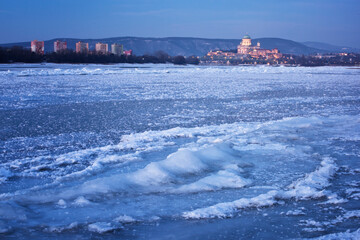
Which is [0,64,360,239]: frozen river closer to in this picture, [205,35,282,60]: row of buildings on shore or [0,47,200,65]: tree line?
[0,47,200,65]: tree line

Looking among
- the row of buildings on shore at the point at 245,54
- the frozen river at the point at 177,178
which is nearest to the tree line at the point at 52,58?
the frozen river at the point at 177,178

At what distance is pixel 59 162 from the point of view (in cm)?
411

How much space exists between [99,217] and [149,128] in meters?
3.66

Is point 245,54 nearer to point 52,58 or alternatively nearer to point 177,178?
point 52,58

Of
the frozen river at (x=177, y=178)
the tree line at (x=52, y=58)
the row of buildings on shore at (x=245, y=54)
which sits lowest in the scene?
the frozen river at (x=177, y=178)

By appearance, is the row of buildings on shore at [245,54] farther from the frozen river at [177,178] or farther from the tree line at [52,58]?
the frozen river at [177,178]

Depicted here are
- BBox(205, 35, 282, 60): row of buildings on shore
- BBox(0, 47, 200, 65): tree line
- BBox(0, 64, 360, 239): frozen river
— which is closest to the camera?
BBox(0, 64, 360, 239): frozen river

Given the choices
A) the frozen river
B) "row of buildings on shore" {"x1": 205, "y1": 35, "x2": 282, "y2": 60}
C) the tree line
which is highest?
"row of buildings on shore" {"x1": 205, "y1": 35, "x2": 282, "y2": 60}

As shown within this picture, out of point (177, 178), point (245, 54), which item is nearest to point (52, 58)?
point (177, 178)

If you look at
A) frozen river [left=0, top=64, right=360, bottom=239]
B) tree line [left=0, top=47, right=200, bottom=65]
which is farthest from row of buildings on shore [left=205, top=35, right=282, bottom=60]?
frozen river [left=0, top=64, right=360, bottom=239]

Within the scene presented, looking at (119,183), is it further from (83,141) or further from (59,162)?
(83,141)

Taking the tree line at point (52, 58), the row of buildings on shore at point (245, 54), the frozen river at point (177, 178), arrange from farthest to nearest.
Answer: the row of buildings on shore at point (245, 54) → the tree line at point (52, 58) → the frozen river at point (177, 178)

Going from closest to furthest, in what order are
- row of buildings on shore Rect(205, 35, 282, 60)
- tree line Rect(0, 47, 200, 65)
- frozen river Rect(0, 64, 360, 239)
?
frozen river Rect(0, 64, 360, 239)
tree line Rect(0, 47, 200, 65)
row of buildings on shore Rect(205, 35, 282, 60)

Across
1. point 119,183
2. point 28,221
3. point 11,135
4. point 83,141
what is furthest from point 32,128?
point 28,221
